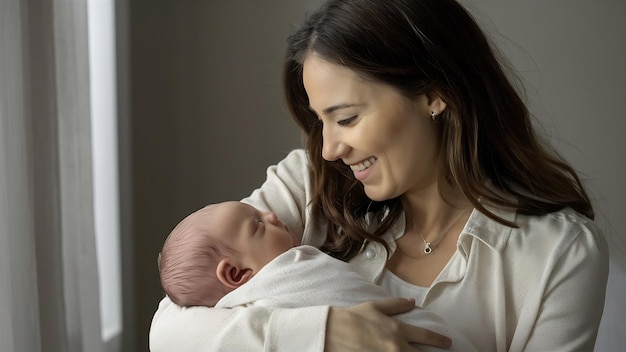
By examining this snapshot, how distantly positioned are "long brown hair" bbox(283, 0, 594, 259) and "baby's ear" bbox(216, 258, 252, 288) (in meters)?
0.31

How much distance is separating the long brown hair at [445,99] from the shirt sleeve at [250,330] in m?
0.43

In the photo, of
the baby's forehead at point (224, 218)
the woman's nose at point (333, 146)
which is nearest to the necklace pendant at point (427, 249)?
the woman's nose at point (333, 146)

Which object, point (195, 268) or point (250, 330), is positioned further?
point (195, 268)

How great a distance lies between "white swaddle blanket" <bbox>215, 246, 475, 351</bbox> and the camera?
1528mm

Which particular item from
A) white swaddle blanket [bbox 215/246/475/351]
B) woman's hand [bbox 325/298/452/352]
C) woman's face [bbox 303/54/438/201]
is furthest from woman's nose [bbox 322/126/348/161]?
woman's hand [bbox 325/298/452/352]

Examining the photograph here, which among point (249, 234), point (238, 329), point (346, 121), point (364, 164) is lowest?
point (238, 329)

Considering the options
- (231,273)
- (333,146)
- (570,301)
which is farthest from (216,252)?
(570,301)

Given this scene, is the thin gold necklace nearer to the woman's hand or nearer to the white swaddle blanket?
the white swaddle blanket

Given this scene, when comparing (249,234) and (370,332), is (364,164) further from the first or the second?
(370,332)

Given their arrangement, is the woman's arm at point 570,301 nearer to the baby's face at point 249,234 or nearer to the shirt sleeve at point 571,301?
the shirt sleeve at point 571,301

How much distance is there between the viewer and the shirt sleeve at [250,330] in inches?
56.9

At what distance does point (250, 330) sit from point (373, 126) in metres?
0.54

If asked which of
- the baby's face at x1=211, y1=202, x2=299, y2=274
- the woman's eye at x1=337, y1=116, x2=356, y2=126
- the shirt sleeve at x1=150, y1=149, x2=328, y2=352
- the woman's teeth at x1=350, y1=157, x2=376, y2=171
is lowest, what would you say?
the shirt sleeve at x1=150, y1=149, x2=328, y2=352

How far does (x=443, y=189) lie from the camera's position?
1.87 metres
